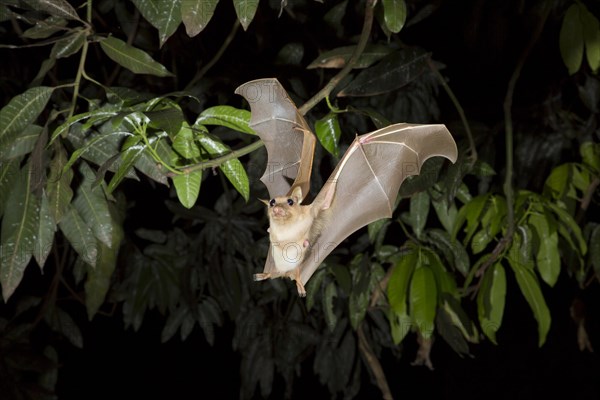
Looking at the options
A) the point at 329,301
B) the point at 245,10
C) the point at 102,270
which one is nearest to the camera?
the point at 245,10

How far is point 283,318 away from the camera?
9.27ft

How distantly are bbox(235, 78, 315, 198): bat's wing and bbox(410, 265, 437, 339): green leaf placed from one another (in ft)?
2.44

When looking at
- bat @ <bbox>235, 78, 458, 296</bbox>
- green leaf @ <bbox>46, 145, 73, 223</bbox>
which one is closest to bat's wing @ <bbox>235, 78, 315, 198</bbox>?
bat @ <bbox>235, 78, 458, 296</bbox>

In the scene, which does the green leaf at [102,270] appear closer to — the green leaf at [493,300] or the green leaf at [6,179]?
the green leaf at [6,179]

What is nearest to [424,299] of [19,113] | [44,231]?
[44,231]

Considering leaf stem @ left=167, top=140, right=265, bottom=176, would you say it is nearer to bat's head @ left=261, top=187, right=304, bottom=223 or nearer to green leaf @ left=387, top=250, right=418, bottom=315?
bat's head @ left=261, top=187, right=304, bottom=223

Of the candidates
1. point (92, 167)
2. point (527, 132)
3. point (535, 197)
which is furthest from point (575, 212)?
point (92, 167)

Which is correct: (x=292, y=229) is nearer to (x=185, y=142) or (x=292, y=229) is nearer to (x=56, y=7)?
(x=185, y=142)

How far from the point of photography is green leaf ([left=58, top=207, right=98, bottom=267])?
5.30ft

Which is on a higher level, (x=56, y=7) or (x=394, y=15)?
(x=56, y=7)

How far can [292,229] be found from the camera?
40.4 inches

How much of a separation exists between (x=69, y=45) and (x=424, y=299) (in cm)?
95

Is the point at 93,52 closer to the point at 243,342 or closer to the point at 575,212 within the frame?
the point at 243,342

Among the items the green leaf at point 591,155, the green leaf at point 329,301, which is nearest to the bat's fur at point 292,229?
the green leaf at point 329,301
